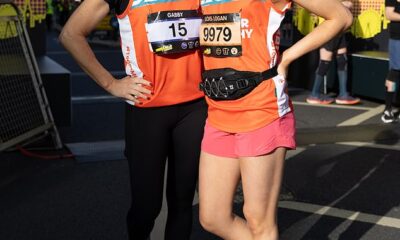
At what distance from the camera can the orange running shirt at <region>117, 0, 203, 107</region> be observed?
9.48ft

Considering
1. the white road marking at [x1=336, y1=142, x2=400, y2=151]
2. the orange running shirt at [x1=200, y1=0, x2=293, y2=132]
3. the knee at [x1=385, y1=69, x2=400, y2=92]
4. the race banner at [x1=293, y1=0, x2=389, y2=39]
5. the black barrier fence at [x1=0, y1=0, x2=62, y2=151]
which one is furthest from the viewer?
the race banner at [x1=293, y1=0, x2=389, y2=39]

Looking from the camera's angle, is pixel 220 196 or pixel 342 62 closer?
pixel 220 196

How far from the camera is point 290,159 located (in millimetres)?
5898

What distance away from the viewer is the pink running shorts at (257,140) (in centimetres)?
258

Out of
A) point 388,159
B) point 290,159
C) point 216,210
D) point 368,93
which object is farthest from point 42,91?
point 368,93

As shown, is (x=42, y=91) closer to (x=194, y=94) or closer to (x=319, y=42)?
(x=194, y=94)

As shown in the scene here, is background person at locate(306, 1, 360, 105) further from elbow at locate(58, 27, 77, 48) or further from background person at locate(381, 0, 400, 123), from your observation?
elbow at locate(58, 27, 77, 48)

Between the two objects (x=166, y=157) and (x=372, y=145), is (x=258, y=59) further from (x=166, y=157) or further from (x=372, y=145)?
(x=372, y=145)

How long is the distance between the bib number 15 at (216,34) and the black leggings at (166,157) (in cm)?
39

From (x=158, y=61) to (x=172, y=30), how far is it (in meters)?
0.15

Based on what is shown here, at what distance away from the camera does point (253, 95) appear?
2.61 meters

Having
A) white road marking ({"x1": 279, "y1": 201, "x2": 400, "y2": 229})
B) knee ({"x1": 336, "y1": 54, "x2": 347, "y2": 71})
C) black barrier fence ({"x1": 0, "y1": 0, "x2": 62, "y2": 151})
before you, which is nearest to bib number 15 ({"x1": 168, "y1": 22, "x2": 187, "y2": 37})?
white road marking ({"x1": 279, "y1": 201, "x2": 400, "y2": 229})

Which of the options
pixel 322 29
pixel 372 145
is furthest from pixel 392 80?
pixel 322 29

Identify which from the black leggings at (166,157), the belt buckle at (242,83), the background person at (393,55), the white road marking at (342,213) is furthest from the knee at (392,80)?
the belt buckle at (242,83)
